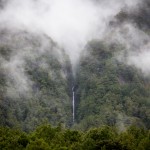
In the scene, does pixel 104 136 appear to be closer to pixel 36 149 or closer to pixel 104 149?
pixel 104 149

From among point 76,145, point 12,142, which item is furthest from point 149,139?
point 12,142

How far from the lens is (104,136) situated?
328 feet

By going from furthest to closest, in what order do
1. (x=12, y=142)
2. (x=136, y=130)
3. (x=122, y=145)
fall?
1. (x=136, y=130)
2. (x=12, y=142)
3. (x=122, y=145)

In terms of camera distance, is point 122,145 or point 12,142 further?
point 12,142

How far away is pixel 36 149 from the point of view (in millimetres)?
86062

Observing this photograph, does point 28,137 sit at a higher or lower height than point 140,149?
higher

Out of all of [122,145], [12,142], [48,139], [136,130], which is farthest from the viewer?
[136,130]

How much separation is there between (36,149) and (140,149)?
23741 millimetres

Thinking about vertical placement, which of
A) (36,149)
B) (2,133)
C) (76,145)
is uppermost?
(2,133)

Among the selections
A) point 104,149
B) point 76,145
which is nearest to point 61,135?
point 76,145

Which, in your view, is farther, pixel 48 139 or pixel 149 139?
pixel 48 139

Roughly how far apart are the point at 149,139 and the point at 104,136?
440 inches

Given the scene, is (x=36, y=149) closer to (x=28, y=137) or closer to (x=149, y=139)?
(x=28, y=137)

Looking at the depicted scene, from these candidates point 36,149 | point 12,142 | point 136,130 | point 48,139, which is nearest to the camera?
point 36,149
